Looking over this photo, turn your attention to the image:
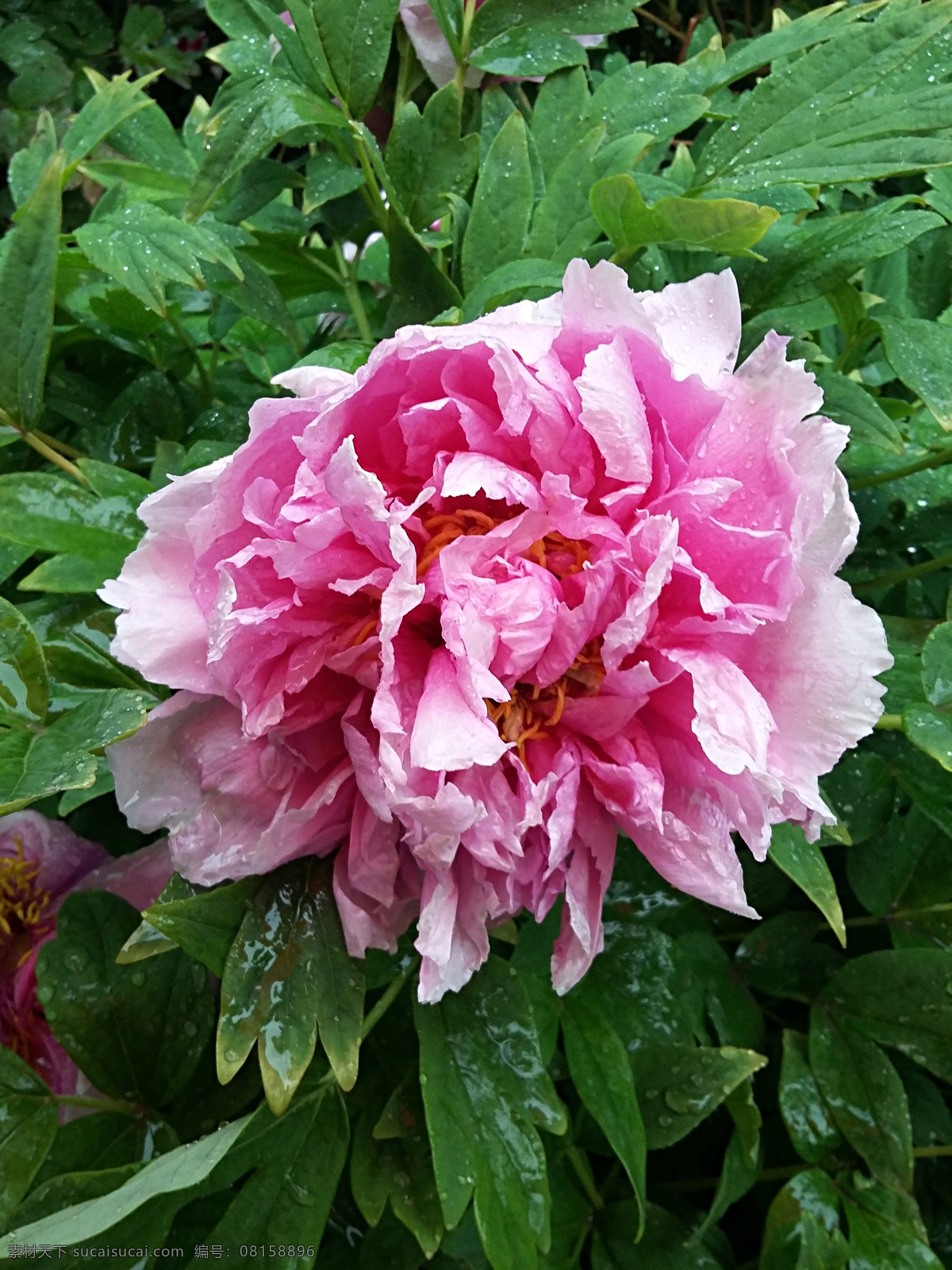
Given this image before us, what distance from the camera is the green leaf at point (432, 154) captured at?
44cm

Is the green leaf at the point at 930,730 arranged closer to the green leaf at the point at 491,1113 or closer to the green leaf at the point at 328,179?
the green leaf at the point at 491,1113

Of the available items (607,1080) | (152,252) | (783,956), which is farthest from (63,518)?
(783,956)

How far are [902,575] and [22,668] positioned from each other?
0.43 metres

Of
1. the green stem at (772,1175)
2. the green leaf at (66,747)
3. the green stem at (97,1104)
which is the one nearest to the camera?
the green leaf at (66,747)

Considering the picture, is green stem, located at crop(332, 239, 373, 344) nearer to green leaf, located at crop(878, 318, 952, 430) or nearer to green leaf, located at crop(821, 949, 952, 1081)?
green leaf, located at crop(878, 318, 952, 430)

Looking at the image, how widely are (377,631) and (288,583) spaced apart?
4cm

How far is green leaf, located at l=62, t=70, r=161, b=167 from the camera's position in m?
0.48

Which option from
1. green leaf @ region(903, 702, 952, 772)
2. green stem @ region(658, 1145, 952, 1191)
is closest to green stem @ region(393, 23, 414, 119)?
green leaf @ region(903, 702, 952, 772)

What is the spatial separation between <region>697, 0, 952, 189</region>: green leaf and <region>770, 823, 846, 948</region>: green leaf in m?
0.28

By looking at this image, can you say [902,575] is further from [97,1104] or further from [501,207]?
[97,1104]

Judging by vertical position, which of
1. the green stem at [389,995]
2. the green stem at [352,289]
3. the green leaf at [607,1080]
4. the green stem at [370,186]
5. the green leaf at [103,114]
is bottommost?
the green leaf at [607,1080]

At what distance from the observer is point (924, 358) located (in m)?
0.45

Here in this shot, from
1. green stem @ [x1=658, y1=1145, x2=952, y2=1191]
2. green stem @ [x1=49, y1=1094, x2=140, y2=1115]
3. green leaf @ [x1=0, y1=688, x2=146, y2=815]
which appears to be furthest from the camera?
green stem @ [x1=658, y1=1145, x2=952, y2=1191]

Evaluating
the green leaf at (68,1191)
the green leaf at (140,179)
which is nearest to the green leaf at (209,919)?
the green leaf at (68,1191)
